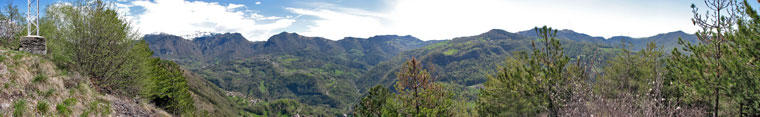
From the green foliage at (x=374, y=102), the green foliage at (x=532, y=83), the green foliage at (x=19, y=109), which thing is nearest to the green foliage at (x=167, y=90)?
the green foliage at (x=374, y=102)

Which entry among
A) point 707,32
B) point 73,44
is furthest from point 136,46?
point 707,32

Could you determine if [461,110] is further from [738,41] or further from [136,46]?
[136,46]

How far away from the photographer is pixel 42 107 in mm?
8016

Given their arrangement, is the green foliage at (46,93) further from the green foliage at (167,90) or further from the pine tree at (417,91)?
the green foliage at (167,90)

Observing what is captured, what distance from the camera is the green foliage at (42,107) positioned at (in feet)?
25.9

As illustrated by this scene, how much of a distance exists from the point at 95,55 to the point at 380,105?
1433 centimetres

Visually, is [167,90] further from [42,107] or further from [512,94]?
[512,94]

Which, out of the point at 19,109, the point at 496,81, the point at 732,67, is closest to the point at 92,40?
the point at 19,109

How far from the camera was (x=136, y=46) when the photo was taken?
18.2m

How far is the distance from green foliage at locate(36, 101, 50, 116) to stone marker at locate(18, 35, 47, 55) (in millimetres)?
7649

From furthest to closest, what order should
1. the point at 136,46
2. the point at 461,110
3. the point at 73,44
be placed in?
1. the point at 461,110
2. the point at 136,46
3. the point at 73,44

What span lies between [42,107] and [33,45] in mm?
8004

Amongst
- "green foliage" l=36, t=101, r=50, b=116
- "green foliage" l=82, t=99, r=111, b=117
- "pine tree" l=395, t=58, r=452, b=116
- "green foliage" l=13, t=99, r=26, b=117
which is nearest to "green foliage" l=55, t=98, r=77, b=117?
"green foliage" l=36, t=101, r=50, b=116

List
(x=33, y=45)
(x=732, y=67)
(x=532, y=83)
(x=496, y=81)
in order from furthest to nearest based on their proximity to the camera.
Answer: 1. (x=496, y=81)
2. (x=532, y=83)
3. (x=33, y=45)
4. (x=732, y=67)
